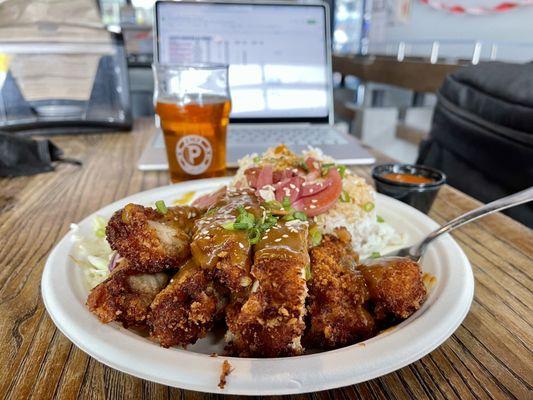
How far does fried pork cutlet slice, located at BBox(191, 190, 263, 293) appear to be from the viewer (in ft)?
2.26

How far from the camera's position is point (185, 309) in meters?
0.69

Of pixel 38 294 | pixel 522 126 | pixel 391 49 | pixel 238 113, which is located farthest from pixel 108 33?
pixel 391 49

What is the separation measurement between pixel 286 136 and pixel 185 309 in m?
1.57

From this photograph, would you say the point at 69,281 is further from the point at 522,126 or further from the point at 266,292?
the point at 522,126

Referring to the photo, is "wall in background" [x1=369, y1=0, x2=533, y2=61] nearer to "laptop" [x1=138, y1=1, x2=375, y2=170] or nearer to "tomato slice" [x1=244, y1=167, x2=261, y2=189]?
"laptop" [x1=138, y1=1, x2=375, y2=170]

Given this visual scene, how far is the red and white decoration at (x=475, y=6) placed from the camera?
336cm

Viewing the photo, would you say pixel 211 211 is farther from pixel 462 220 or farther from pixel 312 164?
pixel 462 220

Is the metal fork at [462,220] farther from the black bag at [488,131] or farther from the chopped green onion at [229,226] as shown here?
the black bag at [488,131]

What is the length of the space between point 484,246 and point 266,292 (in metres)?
0.81

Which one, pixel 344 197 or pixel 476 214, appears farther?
pixel 344 197

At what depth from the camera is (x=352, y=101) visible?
6.44 metres

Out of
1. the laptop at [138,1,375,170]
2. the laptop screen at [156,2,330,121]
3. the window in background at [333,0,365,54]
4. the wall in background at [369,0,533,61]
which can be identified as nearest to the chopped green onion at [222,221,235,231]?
the laptop at [138,1,375,170]

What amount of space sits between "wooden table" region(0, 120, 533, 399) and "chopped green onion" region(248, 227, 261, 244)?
271 mm

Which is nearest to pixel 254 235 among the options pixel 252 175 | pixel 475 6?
pixel 252 175
